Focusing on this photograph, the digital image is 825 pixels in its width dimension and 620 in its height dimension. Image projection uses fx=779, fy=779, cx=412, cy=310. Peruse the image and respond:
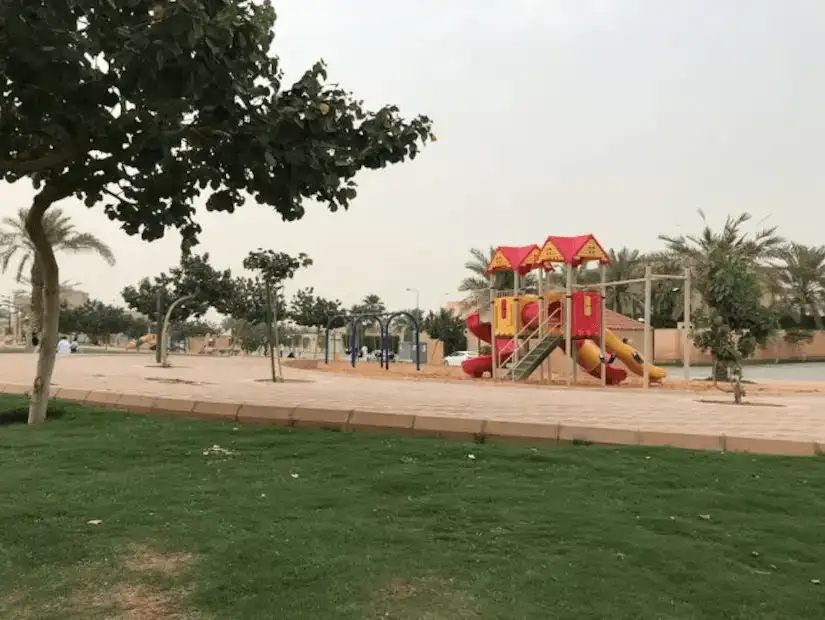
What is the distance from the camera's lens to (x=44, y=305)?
8391 millimetres

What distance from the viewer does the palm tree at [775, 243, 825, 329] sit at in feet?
145

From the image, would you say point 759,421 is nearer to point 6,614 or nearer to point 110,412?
point 110,412

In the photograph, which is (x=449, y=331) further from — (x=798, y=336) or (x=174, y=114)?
(x=174, y=114)

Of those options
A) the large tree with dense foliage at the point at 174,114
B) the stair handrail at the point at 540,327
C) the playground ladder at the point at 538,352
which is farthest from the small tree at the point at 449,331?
the large tree with dense foliage at the point at 174,114

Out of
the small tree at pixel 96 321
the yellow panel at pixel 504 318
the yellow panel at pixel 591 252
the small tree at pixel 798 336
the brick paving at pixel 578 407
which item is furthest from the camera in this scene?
the small tree at pixel 96 321

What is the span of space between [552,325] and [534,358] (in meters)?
1.73

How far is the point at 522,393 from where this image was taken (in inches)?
607

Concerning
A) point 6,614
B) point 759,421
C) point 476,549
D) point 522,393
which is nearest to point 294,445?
point 476,549

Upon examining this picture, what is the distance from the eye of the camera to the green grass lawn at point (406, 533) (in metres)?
3.34

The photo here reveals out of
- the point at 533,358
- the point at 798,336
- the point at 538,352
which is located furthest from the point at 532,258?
the point at 798,336

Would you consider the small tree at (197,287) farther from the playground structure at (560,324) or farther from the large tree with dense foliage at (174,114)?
the large tree with dense foliage at (174,114)

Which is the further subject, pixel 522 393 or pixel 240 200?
pixel 522 393

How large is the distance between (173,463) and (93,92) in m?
3.01

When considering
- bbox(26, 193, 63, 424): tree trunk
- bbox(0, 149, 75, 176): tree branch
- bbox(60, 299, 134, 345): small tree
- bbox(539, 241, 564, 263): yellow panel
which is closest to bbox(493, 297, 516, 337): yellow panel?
bbox(539, 241, 564, 263): yellow panel
